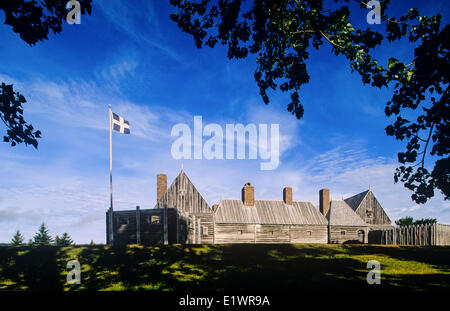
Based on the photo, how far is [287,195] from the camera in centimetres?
3553

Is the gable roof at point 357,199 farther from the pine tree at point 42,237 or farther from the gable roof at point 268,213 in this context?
the pine tree at point 42,237

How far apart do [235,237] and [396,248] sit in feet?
60.1

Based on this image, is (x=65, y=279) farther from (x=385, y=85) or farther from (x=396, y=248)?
(x=396, y=248)

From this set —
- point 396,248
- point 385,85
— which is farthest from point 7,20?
point 396,248

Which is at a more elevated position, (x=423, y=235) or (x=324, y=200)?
(x=324, y=200)

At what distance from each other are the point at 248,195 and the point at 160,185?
1214 cm

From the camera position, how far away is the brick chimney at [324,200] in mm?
36562

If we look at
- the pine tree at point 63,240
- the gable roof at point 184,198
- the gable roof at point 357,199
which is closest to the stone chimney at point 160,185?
the gable roof at point 184,198

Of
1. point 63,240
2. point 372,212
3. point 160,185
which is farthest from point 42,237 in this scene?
point 372,212

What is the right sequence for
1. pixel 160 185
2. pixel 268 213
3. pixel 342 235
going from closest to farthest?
pixel 160 185, pixel 268 213, pixel 342 235

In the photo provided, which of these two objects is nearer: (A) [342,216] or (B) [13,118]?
(B) [13,118]

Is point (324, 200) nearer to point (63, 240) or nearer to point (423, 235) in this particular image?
point (423, 235)

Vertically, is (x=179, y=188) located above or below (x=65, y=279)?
above
